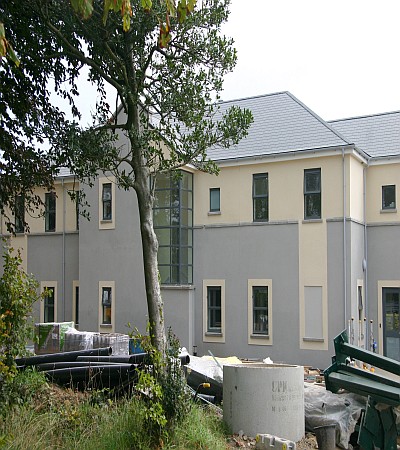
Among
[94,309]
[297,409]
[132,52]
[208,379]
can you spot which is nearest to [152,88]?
[132,52]

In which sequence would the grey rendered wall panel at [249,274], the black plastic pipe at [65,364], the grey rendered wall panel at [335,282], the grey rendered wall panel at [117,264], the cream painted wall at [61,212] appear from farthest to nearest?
1. the cream painted wall at [61,212]
2. the grey rendered wall panel at [117,264]
3. the grey rendered wall panel at [249,274]
4. the grey rendered wall panel at [335,282]
5. the black plastic pipe at [65,364]

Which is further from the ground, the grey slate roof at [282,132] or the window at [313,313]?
the grey slate roof at [282,132]

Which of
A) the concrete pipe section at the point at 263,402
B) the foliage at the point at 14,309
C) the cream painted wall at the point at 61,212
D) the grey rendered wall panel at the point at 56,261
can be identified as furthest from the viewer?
the cream painted wall at the point at 61,212

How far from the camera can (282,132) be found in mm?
24344

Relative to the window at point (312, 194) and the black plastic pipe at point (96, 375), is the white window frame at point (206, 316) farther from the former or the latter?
the black plastic pipe at point (96, 375)

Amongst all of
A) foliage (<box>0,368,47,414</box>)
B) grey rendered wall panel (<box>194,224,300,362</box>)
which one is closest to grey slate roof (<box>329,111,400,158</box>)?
grey rendered wall panel (<box>194,224,300,362</box>)

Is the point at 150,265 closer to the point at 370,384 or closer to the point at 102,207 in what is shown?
the point at 370,384

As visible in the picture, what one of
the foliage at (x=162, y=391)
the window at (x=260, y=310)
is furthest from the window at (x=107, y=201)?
the foliage at (x=162, y=391)

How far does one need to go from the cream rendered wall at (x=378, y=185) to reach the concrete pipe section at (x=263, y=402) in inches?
580

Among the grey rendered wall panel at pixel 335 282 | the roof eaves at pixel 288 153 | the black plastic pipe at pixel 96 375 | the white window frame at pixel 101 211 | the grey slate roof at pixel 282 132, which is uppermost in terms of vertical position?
the grey slate roof at pixel 282 132

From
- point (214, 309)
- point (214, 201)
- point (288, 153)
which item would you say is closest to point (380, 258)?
point (288, 153)

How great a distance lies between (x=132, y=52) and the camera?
1162 centimetres

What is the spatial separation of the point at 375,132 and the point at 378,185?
106 inches

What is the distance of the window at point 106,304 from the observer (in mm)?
26203
